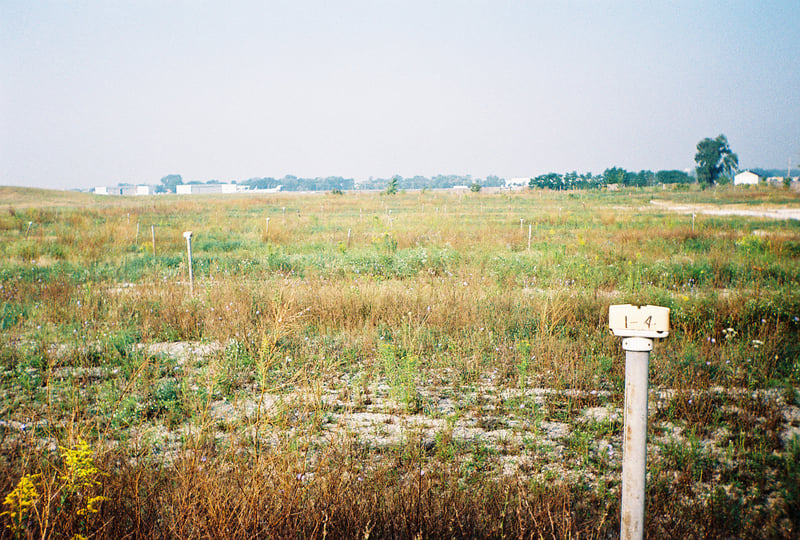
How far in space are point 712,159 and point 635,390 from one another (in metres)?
92.5

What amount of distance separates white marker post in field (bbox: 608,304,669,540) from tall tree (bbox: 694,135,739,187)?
294 feet

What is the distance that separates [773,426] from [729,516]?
5.48ft

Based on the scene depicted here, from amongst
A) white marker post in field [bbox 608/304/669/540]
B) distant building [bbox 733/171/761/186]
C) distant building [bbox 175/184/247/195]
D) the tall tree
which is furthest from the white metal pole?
distant building [bbox 175/184/247/195]

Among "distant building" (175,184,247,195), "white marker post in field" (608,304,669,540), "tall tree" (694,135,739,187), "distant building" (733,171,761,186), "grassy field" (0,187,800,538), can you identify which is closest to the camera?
"white marker post in field" (608,304,669,540)

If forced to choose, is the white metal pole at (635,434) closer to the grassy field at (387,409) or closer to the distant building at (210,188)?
the grassy field at (387,409)

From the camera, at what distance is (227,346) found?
20.5 feet

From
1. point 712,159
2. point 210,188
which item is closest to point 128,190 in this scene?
point 210,188

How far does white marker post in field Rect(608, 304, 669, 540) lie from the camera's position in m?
2.09

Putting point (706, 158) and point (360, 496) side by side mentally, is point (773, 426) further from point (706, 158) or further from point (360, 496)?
point (706, 158)

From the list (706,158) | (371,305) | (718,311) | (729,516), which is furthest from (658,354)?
(706,158)

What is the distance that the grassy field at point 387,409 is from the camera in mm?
2793

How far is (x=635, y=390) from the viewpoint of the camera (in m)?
2.17

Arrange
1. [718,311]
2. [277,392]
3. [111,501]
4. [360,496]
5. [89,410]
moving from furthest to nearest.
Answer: [718,311], [277,392], [89,410], [360,496], [111,501]

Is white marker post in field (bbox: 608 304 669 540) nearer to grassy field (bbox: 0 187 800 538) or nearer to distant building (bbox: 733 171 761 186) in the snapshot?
grassy field (bbox: 0 187 800 538)
